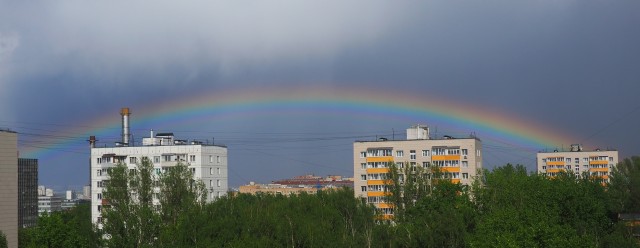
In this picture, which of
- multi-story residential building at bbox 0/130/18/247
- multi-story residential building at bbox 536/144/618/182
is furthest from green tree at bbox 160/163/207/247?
multi-story residential building at bbox 536/144/618/182

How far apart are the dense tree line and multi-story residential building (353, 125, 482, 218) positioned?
71.1ft

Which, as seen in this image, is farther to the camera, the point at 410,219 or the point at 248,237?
the point at 410,219

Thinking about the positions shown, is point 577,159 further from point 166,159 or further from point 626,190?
point 166,159

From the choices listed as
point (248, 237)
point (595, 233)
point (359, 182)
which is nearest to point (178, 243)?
point (248, 237)

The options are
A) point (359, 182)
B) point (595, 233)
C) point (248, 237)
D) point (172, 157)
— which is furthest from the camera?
point (359, 182)

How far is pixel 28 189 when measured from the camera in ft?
561

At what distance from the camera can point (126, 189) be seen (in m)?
66.8

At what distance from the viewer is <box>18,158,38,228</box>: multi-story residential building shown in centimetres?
16562

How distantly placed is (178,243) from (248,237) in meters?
5.71

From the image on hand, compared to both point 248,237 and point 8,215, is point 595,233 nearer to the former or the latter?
point 248,237

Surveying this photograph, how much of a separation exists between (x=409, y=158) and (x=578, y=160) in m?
75.3

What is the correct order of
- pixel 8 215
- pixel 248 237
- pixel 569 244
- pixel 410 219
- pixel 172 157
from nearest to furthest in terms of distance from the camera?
pixel 569 244 → pixel 248 237 → pixel 410 219 → pixel 8 215 → pixel 172 157

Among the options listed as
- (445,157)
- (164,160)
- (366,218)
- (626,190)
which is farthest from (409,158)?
(164,160)

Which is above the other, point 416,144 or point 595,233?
point 416,144
